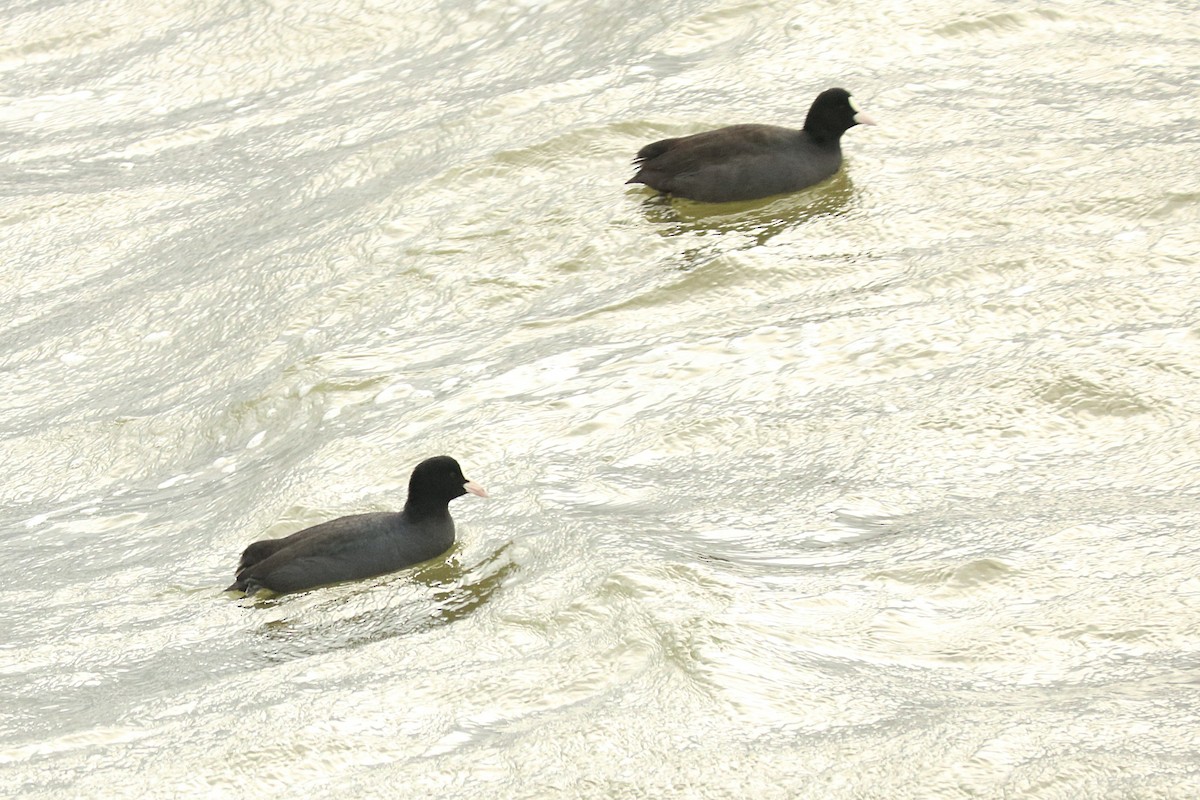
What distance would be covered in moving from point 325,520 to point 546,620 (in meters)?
1.82

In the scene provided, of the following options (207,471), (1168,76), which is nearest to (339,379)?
(207,471)

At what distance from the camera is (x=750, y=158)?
37.3 feet

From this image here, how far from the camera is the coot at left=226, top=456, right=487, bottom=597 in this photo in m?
8.02

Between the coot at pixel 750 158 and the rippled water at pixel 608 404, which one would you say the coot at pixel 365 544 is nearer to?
the rippled water at pixel 608 404

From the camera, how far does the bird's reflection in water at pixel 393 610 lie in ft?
24.9

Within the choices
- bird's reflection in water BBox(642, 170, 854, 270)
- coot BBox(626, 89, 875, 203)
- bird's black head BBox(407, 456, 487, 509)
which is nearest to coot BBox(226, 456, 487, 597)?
bird's black head BBox(407, 456, 487, 509)

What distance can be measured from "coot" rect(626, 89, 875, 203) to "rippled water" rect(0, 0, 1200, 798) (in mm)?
167

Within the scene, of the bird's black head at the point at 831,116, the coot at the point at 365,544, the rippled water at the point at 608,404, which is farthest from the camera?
the bird's black head at the point at 831,116

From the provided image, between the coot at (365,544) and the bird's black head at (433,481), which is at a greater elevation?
the bird's black head at (433,481)

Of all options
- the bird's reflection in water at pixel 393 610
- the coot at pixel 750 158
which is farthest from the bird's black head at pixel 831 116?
the bird's reflection in water at pixel 393 610

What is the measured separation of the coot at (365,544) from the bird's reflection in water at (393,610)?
90 mm

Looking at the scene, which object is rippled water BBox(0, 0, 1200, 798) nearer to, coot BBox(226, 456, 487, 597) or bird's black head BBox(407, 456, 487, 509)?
coot BBox(226, 456, 487, 597)

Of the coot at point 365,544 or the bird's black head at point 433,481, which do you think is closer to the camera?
the coot at point 365,544

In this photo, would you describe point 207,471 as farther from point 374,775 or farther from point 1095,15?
point 1095,15
